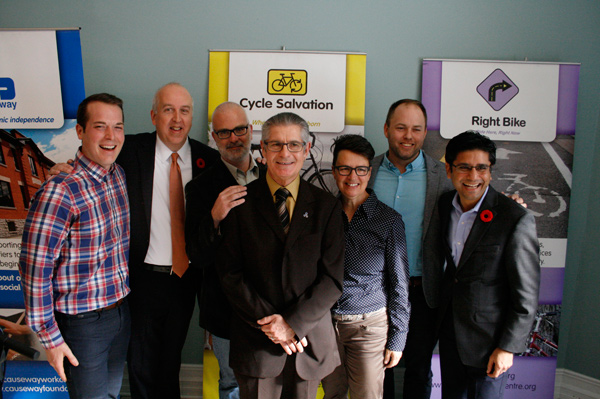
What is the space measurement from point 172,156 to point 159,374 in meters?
1.31

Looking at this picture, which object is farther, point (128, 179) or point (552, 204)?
point (552, 204)

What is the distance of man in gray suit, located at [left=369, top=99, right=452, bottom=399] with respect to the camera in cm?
199

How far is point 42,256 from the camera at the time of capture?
1525 mm

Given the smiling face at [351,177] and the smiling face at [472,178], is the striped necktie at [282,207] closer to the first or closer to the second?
the smiling face at [351,177]

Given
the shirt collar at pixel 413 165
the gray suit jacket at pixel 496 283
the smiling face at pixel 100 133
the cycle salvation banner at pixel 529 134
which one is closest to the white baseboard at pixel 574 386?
the cycle salvation banner at pixel 529 134

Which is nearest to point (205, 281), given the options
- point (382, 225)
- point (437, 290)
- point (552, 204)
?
point (382, 225)

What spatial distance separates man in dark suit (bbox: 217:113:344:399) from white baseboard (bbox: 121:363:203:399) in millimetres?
1599

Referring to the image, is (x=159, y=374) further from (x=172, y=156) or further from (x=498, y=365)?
(x=498, y=365)

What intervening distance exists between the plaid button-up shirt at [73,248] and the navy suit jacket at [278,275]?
0.65m

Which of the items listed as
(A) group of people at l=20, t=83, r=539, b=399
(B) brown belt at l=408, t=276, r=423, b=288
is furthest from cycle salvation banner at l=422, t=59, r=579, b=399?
(B) brown belt at l=408, t=276, r=423, b=288

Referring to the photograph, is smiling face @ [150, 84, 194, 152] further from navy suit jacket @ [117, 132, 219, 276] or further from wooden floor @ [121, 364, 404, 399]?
wooden floor @ [121, 364, 404, 399]

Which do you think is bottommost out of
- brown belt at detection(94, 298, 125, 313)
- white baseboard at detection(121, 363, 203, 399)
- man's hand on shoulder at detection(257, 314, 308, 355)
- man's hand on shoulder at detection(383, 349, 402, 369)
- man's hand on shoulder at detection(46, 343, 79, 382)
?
white baseboard at detection(121, 363, 203, 399)

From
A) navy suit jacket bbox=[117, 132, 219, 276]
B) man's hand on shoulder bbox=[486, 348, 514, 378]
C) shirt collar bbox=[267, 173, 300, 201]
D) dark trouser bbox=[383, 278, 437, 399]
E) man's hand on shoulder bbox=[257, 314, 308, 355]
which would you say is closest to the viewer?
man's hand on shoulder bbox=[257, 314, 308, 355]

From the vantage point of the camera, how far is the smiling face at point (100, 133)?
168cm
